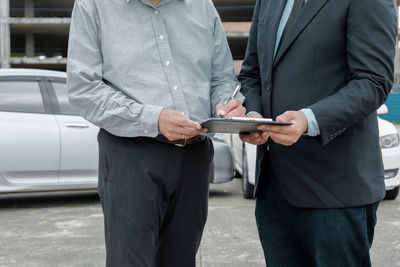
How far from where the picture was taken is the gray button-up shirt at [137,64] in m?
1.87

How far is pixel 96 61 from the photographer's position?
192 centimetres

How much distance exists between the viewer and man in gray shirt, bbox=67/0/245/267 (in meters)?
1.88


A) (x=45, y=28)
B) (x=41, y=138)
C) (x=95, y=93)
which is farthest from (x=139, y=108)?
(x=45, y=28)

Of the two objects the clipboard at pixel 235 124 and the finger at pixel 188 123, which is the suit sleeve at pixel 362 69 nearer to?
the clipboard at pixel 235 124

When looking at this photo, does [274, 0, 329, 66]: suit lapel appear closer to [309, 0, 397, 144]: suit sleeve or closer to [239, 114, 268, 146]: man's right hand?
[309, 0, 397, 144]: suit sleeve

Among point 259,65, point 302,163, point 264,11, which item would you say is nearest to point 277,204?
point 302,163

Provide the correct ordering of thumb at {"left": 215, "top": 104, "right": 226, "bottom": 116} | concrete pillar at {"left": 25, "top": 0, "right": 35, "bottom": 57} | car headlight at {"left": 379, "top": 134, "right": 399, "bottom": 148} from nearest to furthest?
thumb at {"left": 215, "top": 104, "right": 226, "bottom": 116} < car headlight at {"left": 379, "top": 134, "right": 399, "bottom": 148} < concrete pillar at {"left": 25, "top": 0, "right": 35, "bottom": 57}

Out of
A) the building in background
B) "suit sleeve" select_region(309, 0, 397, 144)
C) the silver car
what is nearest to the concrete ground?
the silver car

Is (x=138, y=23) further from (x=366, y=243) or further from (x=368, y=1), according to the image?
(x=366, y=243)

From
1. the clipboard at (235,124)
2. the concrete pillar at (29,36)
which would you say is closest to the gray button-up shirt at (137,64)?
the clipboard at (235,124)

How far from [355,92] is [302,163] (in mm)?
317

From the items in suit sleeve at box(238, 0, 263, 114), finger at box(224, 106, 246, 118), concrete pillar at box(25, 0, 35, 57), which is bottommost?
finger at box(224, 106, 246, 118)

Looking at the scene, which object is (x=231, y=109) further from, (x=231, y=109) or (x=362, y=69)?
(x=362, y=69)

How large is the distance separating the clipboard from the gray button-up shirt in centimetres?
21
